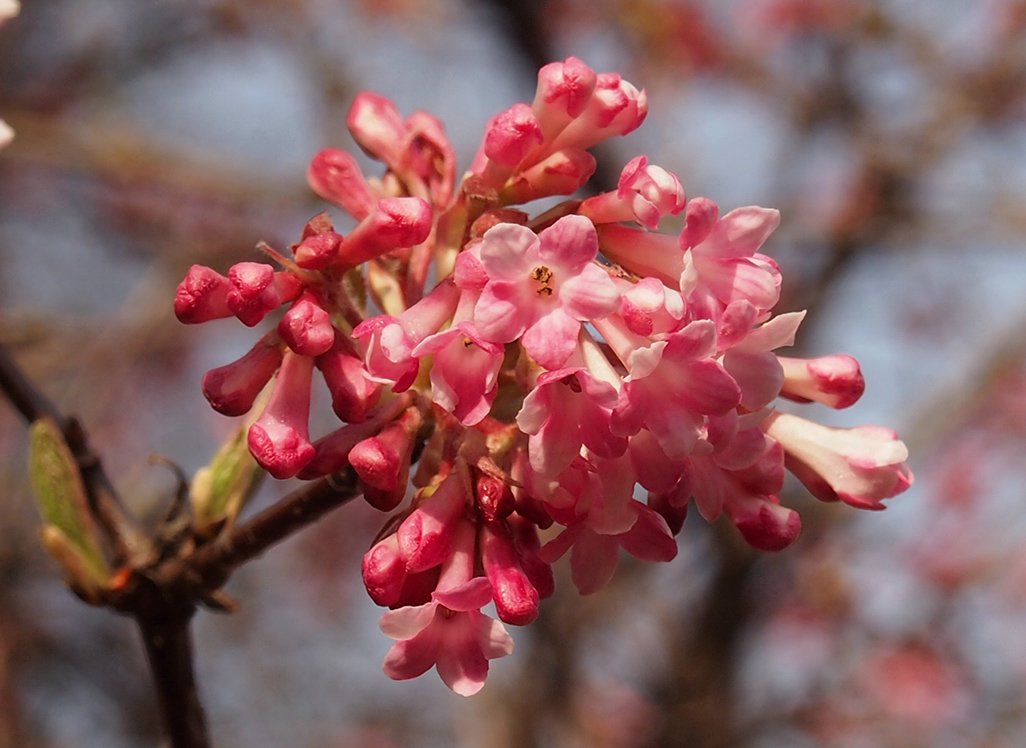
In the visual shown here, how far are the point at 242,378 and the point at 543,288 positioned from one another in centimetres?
40

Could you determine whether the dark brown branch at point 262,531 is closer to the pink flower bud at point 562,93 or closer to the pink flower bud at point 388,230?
the pink flower bud at point 388,230

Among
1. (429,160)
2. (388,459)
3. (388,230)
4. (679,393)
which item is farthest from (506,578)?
(429,160)

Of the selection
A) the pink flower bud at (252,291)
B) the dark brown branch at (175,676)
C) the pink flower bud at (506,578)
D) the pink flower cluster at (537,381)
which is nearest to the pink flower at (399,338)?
the pink flower cluster at (537,381)

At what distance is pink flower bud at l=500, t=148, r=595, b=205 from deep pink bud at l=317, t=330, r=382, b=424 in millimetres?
313

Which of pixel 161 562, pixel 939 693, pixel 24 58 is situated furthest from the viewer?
pixel 939 693

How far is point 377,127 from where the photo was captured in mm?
1517

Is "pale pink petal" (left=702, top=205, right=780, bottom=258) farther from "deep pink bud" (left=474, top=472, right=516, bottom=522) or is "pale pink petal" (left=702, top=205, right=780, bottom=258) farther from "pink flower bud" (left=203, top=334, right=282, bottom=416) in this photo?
"pink flower bud" (left=203, top=334, right=282, bottom=416)

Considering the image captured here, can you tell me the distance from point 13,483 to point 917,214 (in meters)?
4.52

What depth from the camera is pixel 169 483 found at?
239 cm

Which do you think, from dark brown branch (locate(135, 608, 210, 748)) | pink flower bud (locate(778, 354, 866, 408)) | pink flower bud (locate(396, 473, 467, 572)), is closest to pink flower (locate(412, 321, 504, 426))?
pink flower bud (locate(396, 473, 467, 572))

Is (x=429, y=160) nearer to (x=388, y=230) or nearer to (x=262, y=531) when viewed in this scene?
(x=388, y=230)

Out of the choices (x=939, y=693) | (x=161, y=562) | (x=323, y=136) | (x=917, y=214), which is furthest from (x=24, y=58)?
(x=939, y=693)

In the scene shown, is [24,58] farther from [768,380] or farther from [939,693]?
[939,693]

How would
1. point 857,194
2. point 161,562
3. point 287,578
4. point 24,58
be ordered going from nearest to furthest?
1. point 161,562
2. point 857,194
3. point 24,58
4. point 287,578
